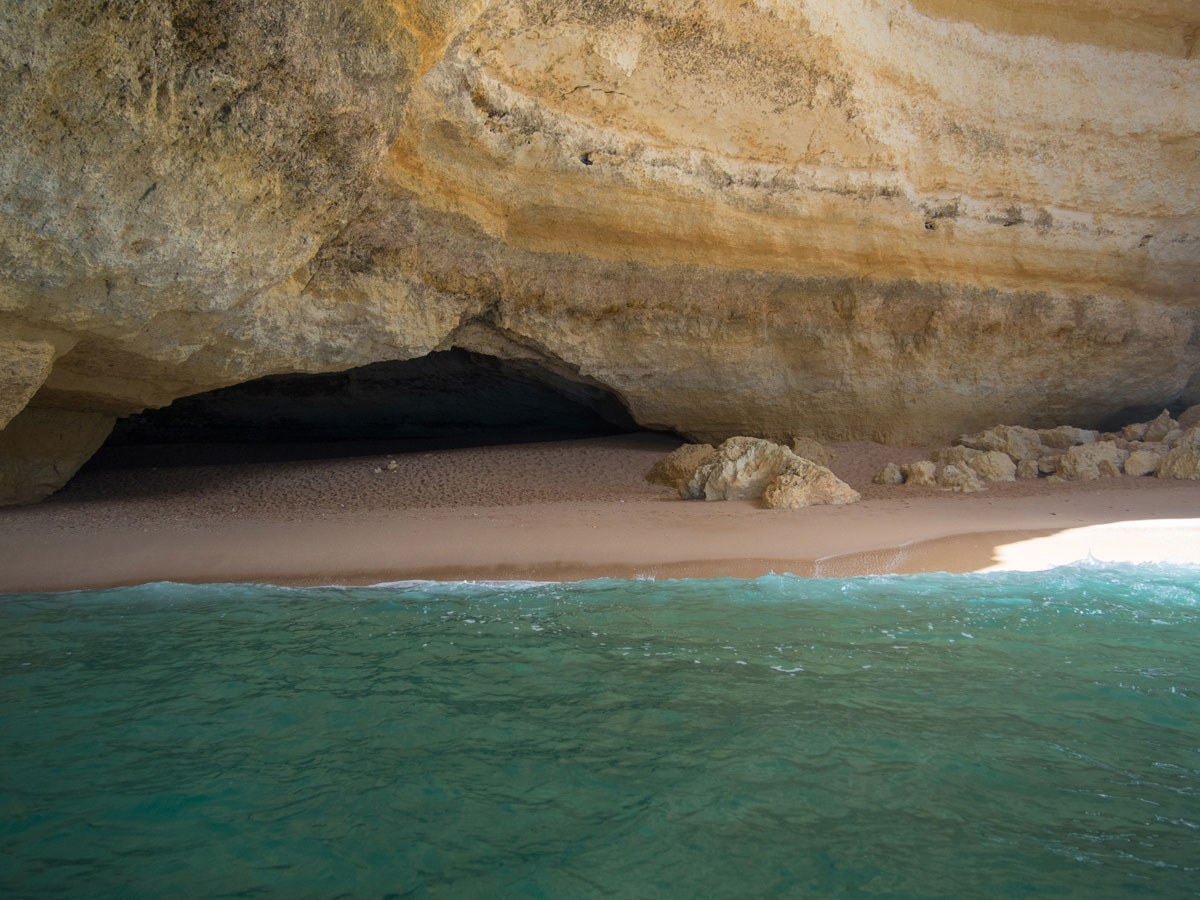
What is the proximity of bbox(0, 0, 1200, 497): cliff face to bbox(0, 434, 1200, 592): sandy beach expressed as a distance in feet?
3.13

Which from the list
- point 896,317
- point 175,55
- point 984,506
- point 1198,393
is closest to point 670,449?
point 896,317

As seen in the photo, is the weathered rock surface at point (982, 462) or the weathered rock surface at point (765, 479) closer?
the weathered rock surface at point (765, 479)

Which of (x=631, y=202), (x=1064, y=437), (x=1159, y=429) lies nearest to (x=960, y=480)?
(x=1064, y=437)

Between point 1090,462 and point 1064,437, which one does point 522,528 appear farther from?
point 1064,437

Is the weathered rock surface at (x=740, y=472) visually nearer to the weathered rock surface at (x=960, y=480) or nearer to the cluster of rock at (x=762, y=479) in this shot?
the cluster of rock at (x=762, y=479)

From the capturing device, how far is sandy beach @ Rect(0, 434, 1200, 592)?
4.86m

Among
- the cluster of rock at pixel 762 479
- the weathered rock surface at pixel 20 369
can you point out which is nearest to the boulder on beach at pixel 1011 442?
the cluster of rock at pixel 762 479

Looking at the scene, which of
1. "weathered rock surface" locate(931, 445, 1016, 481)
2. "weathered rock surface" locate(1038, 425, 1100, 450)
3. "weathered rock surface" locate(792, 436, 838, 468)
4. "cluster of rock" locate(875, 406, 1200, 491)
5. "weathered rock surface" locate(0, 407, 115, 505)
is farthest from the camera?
"weathered rock surface" locate(1038, 425, 1100, 450)

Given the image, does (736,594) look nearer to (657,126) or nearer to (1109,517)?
(1109,517)

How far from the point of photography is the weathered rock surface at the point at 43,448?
654cm

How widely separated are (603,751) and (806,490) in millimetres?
4190

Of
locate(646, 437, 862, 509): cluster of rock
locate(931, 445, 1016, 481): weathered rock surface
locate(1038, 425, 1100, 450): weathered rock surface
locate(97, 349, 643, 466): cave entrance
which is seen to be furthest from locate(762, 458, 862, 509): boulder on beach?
locate(1038, 425, 1100, 450): weathered rock surface

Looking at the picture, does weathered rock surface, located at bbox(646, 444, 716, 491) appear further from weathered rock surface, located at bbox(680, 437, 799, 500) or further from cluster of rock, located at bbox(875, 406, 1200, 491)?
cluster of rock, located at bbox(875, 406, 1200, 491)

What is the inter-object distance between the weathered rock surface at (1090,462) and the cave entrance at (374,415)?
4181mm
